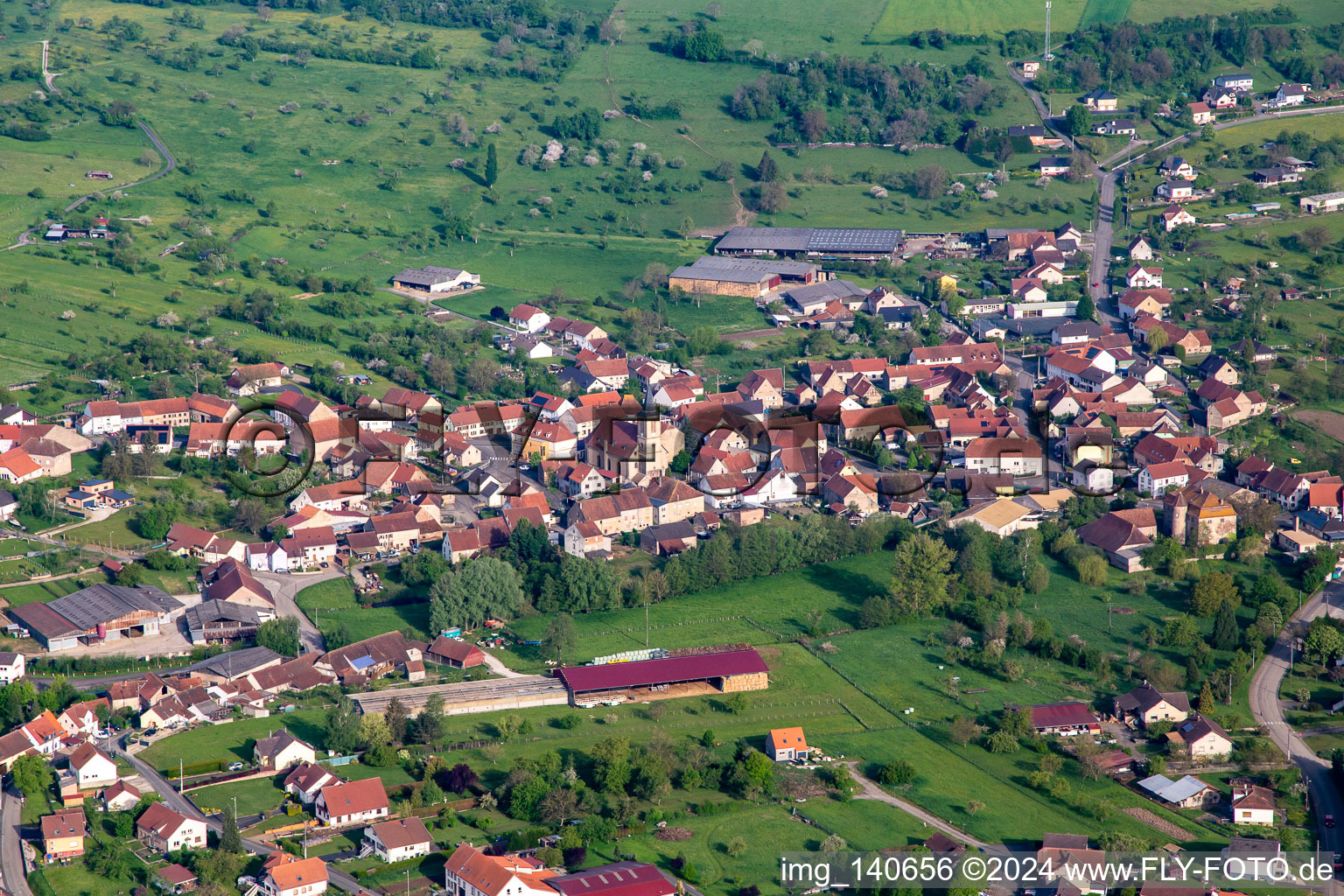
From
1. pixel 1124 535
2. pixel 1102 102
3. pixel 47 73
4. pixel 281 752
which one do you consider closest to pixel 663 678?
pixel 281 752

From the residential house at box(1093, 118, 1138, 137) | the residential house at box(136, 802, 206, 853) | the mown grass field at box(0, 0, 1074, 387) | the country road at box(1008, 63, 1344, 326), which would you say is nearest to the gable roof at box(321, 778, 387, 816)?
the residential house at box(136, 802, 206, 853)

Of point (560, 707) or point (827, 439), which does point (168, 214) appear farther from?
point (560, 707)

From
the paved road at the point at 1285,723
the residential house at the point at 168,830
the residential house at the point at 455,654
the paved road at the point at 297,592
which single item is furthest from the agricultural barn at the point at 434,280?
Answer: the residential house at the point at 168,830

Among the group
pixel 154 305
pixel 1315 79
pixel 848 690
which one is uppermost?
pixel 1315 79

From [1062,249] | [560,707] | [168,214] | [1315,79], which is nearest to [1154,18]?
[1315,79]

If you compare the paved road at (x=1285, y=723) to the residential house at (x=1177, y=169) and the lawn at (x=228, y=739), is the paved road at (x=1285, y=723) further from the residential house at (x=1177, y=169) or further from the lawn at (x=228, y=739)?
the residential house at (x=1177, y=169)

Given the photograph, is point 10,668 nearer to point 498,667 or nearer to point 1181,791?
point 498,667
